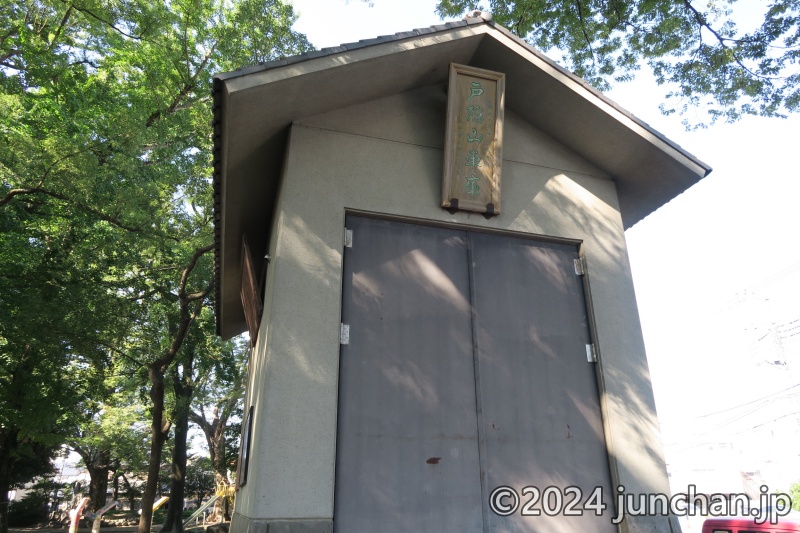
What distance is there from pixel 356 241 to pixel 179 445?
2152 centimetres

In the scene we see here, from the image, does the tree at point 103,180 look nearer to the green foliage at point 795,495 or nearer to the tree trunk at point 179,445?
the tree trunk at point 179,445

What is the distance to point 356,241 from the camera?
5172 mm

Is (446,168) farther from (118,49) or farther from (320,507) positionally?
(118,49)

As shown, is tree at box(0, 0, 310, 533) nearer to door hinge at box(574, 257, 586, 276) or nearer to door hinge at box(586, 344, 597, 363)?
door hinge at box(574, 257, 586, 276)

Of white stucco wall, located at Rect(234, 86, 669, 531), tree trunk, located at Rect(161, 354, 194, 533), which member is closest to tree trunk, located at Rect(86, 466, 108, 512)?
tree trunk, located at Rect(161, 354, 194, 533)

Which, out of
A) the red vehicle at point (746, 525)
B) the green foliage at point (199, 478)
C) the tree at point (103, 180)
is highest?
the tree at point (103, 180)

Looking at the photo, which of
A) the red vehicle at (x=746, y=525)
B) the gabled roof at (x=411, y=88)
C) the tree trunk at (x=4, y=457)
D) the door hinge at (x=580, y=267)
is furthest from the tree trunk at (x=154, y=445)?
the red vehicle at (x=746, y=525)

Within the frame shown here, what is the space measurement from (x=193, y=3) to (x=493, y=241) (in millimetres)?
11887

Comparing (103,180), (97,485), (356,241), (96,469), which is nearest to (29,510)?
(97,485)

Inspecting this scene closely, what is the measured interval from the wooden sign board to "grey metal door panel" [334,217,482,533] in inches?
16.6

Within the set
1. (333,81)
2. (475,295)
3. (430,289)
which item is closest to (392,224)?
(430,289)

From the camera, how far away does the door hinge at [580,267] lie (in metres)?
5.79

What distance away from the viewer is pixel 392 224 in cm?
538

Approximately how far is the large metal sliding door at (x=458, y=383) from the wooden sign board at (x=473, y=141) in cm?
37
